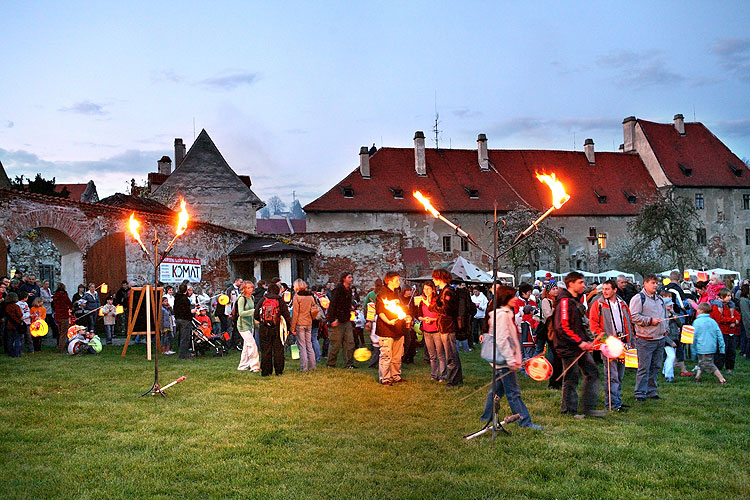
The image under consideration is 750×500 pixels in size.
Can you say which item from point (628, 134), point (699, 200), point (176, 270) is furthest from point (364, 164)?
point (176, 270)

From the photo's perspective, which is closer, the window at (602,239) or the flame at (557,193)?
the flame at (557,193)

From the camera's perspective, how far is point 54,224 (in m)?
17.8

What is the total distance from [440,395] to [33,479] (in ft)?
19.2

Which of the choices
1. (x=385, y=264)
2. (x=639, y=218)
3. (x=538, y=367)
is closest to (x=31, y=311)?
(x=538, y=367)

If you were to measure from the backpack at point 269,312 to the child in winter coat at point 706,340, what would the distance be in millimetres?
7186

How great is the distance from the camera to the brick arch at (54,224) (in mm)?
16672

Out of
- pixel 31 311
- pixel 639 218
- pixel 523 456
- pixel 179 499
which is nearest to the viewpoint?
pixel 179 499

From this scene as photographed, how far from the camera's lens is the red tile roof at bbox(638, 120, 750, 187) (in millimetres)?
49531

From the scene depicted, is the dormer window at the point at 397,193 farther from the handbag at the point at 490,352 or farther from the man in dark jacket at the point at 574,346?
the handbag at the point at 490,352

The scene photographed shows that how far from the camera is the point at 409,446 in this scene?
7020 mm

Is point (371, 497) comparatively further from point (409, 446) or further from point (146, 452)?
point (146, 452)

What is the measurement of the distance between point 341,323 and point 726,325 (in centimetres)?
732

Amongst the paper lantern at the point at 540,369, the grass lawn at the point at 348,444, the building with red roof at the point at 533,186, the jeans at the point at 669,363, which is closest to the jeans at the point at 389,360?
the grass lawn at the point at 348,444

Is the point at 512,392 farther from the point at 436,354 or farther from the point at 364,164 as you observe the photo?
the point at 364,164
